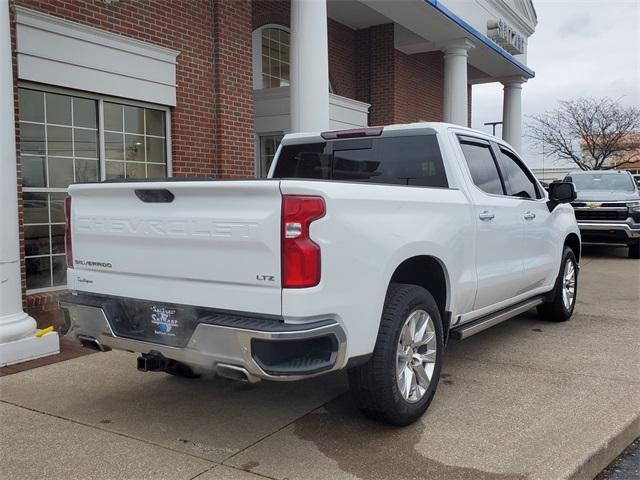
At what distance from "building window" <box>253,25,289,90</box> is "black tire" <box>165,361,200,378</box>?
8150mm

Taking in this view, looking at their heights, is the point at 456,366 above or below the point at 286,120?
below

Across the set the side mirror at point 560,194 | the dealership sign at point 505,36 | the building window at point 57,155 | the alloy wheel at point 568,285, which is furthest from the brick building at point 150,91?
the alloy wheel at point 568,285

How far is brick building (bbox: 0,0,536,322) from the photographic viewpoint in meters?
6.84

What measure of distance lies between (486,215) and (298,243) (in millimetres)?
2211

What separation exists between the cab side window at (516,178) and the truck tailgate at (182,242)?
3.04 m

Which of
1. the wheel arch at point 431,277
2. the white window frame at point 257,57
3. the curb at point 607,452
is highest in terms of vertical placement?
the white window frame at point 257,57

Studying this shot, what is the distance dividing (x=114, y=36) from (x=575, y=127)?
34132mm

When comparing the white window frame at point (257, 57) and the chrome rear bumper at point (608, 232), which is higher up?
A: the white window frame at point (257, 57)

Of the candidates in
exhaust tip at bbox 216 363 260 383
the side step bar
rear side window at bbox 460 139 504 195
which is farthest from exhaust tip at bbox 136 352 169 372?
rear side window at bbox 460 139 504 195

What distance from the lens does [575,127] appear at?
120ft

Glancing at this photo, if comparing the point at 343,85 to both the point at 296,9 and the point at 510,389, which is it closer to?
the point at 296,9

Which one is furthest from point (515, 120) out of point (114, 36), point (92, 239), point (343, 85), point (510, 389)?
point (92, 239)

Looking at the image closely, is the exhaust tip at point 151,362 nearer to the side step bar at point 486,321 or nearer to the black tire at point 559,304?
the side step bar at point 486,321

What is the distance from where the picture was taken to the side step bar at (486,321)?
4.66 meters
